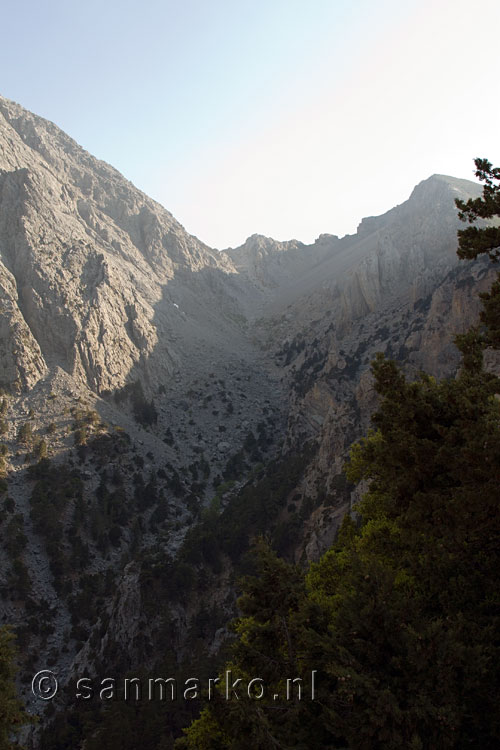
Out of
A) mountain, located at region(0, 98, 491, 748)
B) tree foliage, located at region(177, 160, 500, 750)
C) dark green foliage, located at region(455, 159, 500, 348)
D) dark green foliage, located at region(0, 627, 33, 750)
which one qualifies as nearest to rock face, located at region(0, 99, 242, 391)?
mountain, located at region(0, 98, 491, 748)

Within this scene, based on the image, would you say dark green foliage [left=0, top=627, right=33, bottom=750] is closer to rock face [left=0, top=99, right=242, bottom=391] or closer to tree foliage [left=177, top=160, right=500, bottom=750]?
tree foliage [left=177, top=160, right=500, bottom=750]

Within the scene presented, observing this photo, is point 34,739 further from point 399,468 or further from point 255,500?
point 399,468

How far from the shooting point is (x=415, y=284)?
275ft

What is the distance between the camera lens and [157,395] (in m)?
84.9

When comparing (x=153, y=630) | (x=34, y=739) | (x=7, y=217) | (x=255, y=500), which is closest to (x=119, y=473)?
(x=255, y=500)

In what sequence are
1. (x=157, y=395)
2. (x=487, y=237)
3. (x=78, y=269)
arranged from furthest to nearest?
1. (x=78, y=269)
2. (x=157, y=395)
3. (x=487, y=237)

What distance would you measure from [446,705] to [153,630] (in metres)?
37.5

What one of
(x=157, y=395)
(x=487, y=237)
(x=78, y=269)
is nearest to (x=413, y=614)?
(x=487, y=237)

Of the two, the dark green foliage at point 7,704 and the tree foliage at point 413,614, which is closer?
the tree foliage at point 413,614

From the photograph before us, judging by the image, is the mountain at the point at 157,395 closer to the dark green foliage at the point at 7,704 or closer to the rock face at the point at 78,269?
the rock face at the point at 78,269

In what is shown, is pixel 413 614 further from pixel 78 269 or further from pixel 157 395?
pixel 78 269

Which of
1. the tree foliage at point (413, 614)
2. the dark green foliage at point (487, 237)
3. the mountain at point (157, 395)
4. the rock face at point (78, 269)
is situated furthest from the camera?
the rock face at point (78, 269)

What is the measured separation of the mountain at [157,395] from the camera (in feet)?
145

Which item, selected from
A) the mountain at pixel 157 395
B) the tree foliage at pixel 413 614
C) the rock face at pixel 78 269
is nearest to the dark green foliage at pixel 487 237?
the tree foliage at pixel 413 614
